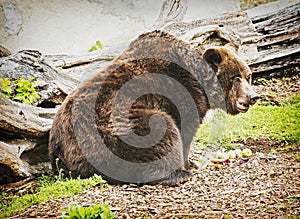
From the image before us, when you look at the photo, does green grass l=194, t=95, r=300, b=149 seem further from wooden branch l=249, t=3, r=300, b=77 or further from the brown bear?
wooden branch l=249, t=3, r=300, b=77

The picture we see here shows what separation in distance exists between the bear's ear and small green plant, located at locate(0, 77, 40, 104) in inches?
86.7

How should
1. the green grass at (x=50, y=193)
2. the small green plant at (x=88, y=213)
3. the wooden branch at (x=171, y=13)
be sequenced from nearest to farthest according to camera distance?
1. the small green plant at (x=88, y=213)
2. the green grass at (x=50, y=193)
3. the wooden branch at (x=171, y=13)

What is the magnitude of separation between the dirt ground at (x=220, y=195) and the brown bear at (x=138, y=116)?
0.82 feet

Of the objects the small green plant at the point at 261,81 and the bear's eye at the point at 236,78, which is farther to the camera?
the small green plant at the point at 261,81

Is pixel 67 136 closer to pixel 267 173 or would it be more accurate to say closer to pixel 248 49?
pixel 267 173

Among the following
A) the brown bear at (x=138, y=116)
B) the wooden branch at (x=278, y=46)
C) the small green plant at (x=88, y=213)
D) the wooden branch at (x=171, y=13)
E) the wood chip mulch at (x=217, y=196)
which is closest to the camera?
the small green plant at (x=88, y=213)

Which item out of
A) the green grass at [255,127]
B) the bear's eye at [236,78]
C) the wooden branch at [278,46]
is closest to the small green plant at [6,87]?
the green grass at [255,127]

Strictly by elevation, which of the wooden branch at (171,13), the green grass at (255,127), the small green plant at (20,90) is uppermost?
the wooden branch at (171,13)

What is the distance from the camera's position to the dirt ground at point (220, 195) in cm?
270

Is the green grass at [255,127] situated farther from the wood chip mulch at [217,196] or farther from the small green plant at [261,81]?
the small green plant at [261,81]

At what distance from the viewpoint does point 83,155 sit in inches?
150

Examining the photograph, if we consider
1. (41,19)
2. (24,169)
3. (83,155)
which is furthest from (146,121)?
(41,19)

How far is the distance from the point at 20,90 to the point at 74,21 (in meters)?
4.56

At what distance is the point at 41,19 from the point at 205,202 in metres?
6.77
